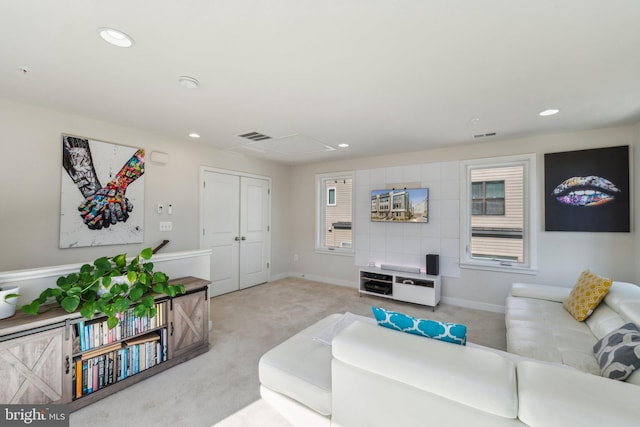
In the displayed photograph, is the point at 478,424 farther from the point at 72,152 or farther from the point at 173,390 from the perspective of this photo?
the point at 72,152

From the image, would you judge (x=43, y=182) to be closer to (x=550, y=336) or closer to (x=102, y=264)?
(x=102, y=264)

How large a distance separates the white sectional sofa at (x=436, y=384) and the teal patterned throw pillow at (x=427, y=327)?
0.34 feet

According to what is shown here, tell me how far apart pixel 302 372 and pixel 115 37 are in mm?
2305

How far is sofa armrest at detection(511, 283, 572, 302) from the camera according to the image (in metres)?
2.86

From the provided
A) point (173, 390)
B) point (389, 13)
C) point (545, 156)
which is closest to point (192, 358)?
point (173, 390)

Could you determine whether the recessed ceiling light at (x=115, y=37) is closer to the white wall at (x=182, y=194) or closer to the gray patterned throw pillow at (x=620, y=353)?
the white wall at (x=182, y=194)

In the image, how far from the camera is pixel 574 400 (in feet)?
2.96

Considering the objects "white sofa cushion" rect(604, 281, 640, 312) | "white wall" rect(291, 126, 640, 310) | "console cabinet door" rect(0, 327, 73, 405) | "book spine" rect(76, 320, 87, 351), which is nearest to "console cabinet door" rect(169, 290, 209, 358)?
"book spine" rect(76, 320, 87, 351)

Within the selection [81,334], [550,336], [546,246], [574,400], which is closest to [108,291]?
[81,334]

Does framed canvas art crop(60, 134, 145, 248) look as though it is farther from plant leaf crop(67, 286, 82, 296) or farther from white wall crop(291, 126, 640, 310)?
white wall crop(291, 126, 640, 310)

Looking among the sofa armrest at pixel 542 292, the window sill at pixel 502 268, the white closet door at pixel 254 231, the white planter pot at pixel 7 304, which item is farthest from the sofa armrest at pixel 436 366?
the white closet door at pixel 254 231

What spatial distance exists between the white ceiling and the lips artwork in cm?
64

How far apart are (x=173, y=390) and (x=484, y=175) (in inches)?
175

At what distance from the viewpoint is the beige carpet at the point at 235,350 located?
184 centimetres
